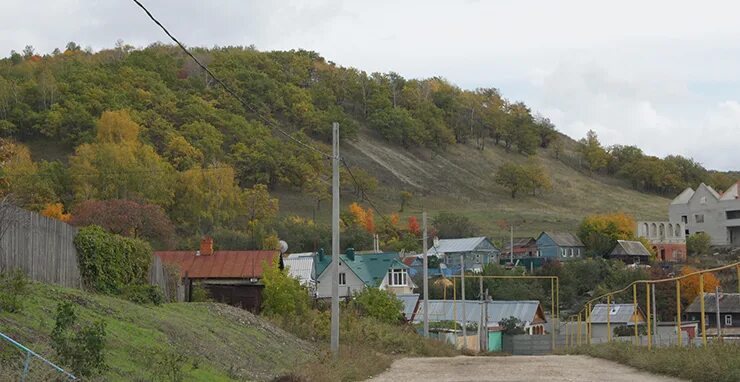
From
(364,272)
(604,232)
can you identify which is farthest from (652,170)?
(364,272)

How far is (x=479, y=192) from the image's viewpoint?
151m

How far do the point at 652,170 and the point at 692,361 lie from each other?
162406 mm

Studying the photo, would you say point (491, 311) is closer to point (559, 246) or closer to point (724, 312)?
point (724, 312)

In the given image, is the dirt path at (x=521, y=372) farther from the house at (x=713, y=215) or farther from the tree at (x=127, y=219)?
the house at (x=713, y=215)

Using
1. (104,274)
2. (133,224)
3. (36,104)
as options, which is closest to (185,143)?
(36,104)

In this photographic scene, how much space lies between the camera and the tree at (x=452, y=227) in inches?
4279

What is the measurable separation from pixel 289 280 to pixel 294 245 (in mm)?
49363

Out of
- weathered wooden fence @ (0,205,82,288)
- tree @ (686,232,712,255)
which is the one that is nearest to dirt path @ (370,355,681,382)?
weathered wooden fence @ (0,205,82,288)

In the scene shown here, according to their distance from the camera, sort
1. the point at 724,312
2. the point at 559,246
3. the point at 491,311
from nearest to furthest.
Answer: the point at 491,311, the point at 724,312, the point at 559,246

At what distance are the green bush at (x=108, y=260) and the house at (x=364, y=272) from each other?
1519 inches

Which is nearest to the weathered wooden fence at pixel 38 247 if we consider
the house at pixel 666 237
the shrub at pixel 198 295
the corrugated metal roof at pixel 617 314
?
the shrub at pixel 198 295

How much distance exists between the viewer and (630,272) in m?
79.2

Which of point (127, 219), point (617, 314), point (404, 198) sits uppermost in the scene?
point (404, 198)

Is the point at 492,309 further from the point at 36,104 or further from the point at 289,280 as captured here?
the point at 36,104
